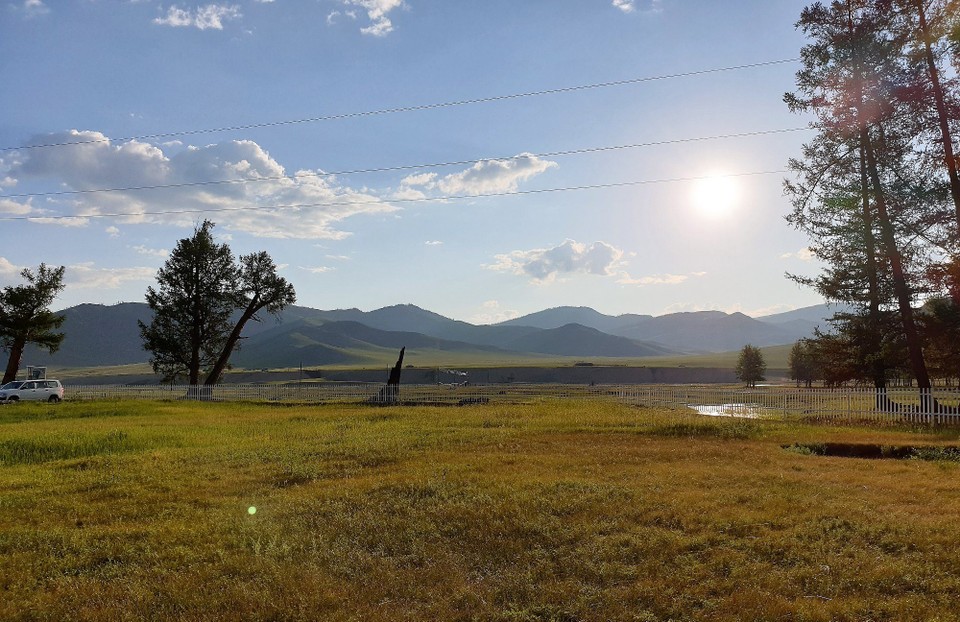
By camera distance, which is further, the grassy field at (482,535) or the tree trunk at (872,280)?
the tree trunk at (872,280)

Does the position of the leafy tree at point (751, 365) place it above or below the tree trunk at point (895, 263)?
below

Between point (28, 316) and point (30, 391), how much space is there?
1050 centimetres

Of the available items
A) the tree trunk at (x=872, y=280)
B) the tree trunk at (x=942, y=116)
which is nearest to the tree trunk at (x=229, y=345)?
the tree trunk at (x=872, y=280)

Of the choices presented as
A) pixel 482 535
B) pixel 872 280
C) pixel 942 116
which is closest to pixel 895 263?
pixel 872 280

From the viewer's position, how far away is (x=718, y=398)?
34125 mm

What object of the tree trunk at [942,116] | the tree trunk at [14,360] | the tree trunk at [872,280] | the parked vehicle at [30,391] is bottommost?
the parked vehicle at [30,391]

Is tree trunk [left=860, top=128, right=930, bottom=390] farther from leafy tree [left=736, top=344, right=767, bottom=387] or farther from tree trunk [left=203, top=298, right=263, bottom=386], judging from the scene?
leafy tree [left=736, top=344, right=767, bottom=387]

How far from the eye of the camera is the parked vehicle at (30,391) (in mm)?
45875

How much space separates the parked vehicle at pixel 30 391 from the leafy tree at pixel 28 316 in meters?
6.39

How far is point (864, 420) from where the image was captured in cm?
2602

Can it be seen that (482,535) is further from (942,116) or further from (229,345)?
(229,345)

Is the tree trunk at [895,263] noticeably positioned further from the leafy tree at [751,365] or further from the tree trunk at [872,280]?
the leafy tree at [751,365]

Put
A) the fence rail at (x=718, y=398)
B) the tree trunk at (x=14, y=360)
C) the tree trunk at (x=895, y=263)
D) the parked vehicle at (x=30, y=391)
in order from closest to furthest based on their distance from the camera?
the fence rail at (x=718, y=398)
the tree trunk at (x=895, y=263)
the parked vehicle at (x=30, y=391)
the tree trunk at (x=14, y=360)

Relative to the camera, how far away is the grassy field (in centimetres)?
725
